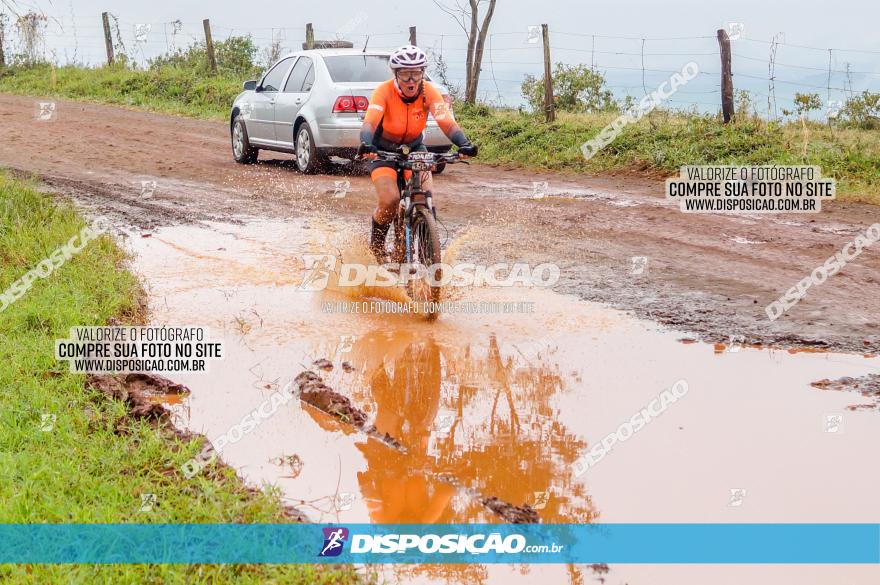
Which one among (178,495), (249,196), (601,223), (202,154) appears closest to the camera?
(178,495)

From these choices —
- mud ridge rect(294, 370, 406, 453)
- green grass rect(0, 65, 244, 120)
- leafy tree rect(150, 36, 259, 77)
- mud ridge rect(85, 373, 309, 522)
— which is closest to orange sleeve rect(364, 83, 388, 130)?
mud ridge rect(294, 370, 406, 453)

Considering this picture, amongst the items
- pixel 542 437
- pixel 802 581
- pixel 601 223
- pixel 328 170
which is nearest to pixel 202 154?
pixel 328 170

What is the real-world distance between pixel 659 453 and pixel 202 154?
1319 cm

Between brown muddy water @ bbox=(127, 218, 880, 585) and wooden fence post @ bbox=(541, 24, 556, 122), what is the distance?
10.9m

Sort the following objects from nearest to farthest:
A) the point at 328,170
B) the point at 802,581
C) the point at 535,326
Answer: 1. the point at 802,581
2. the point at 535,326
3. the point at 328,170

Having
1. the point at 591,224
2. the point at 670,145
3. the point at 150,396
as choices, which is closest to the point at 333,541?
the point at 150,396

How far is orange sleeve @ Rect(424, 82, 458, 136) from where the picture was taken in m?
7.32

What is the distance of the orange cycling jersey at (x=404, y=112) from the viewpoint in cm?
736

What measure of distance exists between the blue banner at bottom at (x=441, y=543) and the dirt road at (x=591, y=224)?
2.79m

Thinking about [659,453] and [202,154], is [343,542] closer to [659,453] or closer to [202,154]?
[659,453]

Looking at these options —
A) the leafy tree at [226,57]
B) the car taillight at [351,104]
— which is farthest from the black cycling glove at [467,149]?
the leafy tree at [226,57]

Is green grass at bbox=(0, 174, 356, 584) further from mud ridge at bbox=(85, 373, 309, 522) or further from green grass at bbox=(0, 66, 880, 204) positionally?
green grass at bbox=(0, 66, 880, 204)

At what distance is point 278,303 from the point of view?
7.46 meters

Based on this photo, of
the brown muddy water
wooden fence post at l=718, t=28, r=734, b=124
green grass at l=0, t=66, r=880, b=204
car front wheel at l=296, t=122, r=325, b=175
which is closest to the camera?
the brown muddy water
